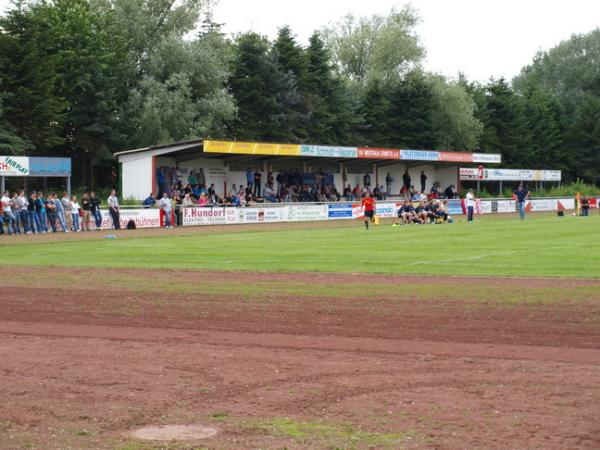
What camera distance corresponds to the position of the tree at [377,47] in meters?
97.6

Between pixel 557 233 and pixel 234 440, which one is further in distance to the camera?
pixel 557 233

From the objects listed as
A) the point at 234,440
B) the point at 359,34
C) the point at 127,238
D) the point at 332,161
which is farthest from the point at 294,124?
the point at 234,440

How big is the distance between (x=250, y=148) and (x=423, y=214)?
42.2 ft

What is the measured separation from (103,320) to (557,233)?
2696 cm

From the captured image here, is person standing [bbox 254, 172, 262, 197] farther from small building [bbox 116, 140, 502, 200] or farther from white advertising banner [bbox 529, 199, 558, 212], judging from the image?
white advertising banner [bbox 529, 199, 558, 212]

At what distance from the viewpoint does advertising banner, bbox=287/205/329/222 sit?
54906 millimetres

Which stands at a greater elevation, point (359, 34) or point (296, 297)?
point (359, 34)

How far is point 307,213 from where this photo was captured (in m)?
55.9

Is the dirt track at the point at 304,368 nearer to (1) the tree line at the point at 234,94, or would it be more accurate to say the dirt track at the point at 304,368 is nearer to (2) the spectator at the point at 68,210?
(2) the spectator at the point at 68,210

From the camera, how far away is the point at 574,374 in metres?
10.2

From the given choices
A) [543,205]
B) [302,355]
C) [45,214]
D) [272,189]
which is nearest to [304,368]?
[302,355]

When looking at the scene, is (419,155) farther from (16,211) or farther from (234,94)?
(16,211)

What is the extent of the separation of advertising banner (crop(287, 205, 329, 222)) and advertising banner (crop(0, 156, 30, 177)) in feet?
57.1

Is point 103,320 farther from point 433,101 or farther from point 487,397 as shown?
point 433,101
